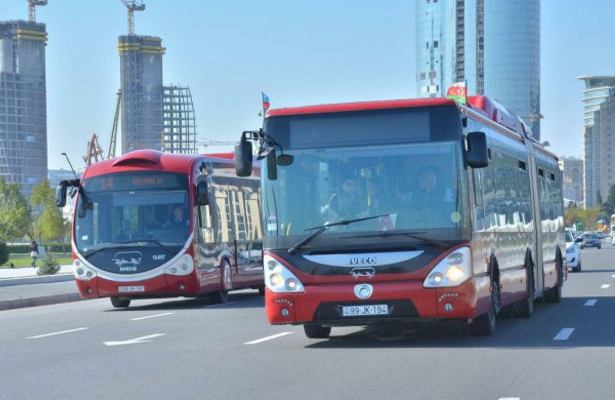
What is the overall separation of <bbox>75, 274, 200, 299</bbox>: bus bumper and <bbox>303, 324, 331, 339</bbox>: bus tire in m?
10.4

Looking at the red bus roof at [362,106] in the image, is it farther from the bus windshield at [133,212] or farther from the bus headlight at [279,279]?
the bus windshield at [133,212]

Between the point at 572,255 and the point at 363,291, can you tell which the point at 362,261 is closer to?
the point at 363,291

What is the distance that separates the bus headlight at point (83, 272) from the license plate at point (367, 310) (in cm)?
1292

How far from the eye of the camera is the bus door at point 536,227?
21.6 m

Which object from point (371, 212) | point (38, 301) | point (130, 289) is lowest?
point (38, 301)

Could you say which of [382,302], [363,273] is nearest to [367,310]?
[382,302]

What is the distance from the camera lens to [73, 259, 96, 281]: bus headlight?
26875 mm

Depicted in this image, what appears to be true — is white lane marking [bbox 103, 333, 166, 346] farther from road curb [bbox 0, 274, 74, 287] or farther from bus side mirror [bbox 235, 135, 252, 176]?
road curb [bbox 0, 274, 74, 287]

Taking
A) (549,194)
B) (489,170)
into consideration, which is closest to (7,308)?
(549,194)

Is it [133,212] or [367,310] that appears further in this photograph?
[133,212]

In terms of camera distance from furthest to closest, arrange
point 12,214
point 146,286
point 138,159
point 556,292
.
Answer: point 12,214
point 138,159
point 146,286
point 556,292

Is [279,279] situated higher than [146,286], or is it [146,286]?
[279,279]

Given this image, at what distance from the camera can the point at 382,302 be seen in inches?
581

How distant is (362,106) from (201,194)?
12044 mm
